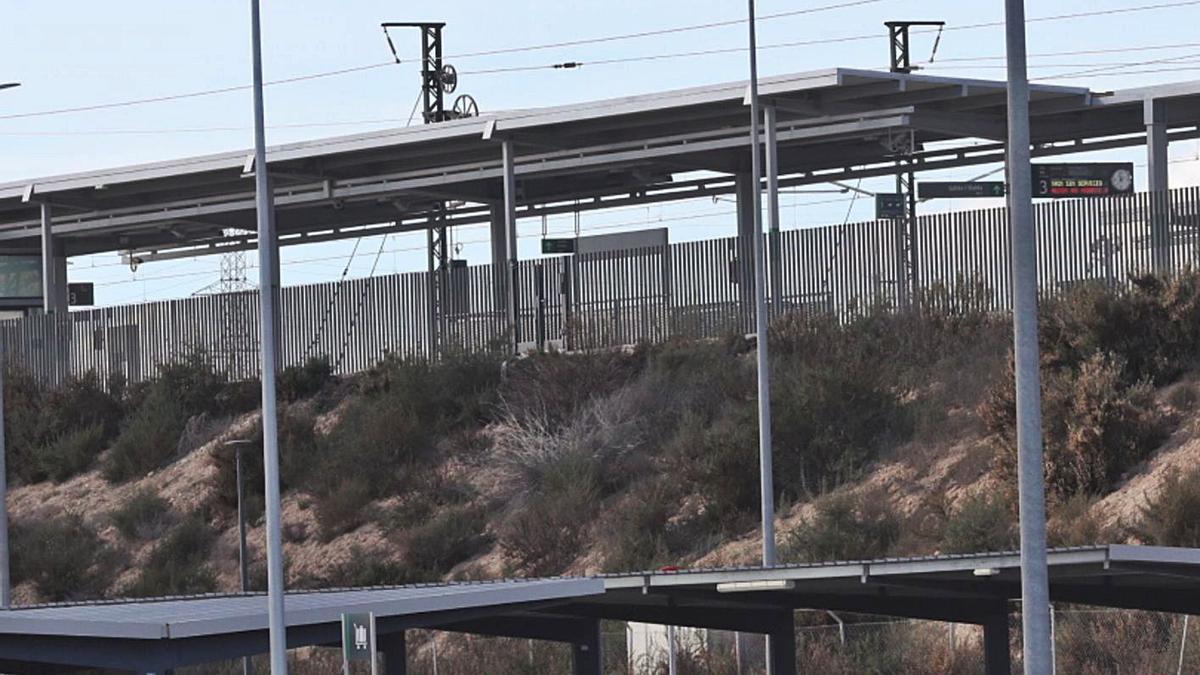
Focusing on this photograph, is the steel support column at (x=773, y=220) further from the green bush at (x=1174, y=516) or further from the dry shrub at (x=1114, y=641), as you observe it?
the dry shrub at (x=1114, y=641)

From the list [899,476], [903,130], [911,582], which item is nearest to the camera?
[911,582]

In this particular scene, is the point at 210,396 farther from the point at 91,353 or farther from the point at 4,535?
the point at 4,535

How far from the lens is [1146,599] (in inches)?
1009

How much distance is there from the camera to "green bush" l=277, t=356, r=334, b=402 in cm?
5500

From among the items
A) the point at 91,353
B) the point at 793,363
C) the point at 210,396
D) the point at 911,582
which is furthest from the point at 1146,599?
the point at 91,353

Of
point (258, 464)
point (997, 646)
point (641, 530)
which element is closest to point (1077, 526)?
point (641, 530)

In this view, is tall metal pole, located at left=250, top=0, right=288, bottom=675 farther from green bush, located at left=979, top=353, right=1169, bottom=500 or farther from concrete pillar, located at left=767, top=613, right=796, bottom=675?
green bush, located at left=979, top=353, right=1169, bottom=500

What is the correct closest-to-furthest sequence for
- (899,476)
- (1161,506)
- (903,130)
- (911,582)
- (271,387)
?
(911,582) → (271,387) → (1161,506) → (899,476) → (903,130)

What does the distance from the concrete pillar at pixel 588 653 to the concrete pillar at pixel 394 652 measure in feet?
7.75

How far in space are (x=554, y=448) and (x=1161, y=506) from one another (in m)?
15.0

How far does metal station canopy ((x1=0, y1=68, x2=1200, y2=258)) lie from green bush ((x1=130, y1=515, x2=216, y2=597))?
800 centimetres

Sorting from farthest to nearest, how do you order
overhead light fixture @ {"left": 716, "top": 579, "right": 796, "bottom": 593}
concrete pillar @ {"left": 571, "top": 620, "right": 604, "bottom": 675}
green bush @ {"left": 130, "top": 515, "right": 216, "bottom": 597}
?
1. green bush @ {"left": 130, "top": 515, "right": 216, "bottom": 597}
2. concrete pillar @ {"left": 571, "top": 620, "right": 604, "bottom": 675}
3. overhead light fixture @ {"left": 716, "top": 579, "right": 796, "bottom": 593}

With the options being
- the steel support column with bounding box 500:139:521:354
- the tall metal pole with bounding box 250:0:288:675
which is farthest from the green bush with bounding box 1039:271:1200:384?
the tall metal pole with bounding box 250:0:288:675

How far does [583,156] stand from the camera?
49.5 meters
